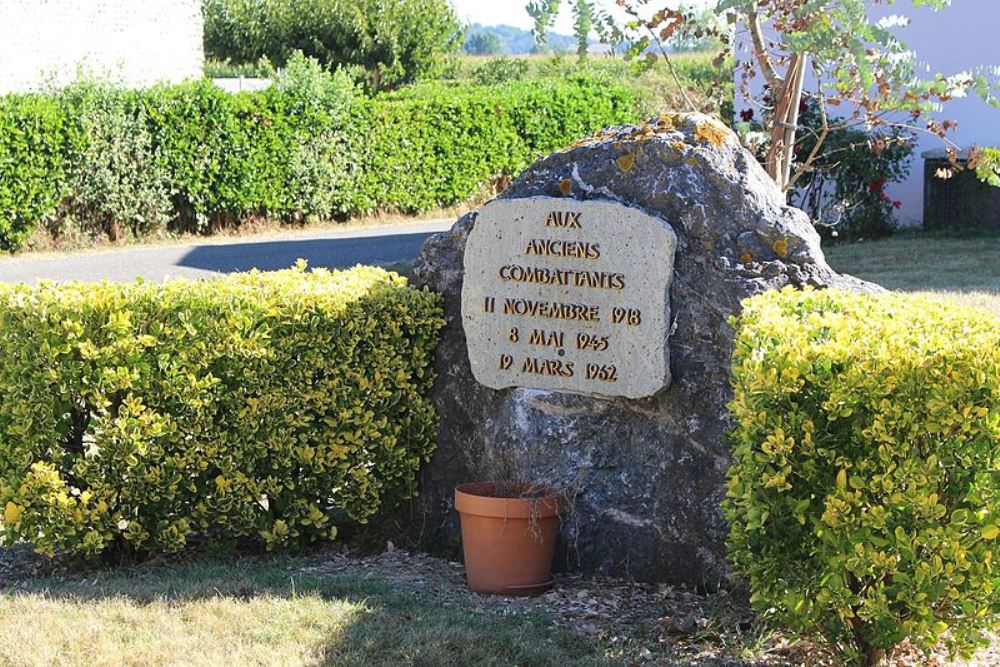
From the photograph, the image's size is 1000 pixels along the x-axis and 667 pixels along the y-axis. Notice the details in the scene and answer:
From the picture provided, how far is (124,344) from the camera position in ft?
17.0

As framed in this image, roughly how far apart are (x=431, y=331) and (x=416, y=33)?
26346 millimetres

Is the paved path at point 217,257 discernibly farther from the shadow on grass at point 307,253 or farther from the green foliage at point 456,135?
the green foliage at point 456,135

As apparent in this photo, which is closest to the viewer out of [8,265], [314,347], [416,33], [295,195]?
[314,347]

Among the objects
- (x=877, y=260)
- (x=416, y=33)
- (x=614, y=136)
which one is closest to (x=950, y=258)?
(x=877, y=260)

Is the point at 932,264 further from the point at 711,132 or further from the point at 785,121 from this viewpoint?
the point at 711,132

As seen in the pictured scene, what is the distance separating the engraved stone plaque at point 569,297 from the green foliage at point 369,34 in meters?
25.2

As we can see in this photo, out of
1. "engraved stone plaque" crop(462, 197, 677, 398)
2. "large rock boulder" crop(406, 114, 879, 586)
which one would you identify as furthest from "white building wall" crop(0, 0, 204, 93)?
"large rock boulder" crop(406, 114, 879, 586)

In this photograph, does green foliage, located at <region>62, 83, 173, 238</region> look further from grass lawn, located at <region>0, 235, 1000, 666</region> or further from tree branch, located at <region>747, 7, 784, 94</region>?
grass lawn, located at <region>0, 235, 1000, 666</region>

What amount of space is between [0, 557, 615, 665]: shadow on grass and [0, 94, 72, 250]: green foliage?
11186 mm

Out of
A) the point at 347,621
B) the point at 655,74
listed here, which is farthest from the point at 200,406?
the point at 655,74

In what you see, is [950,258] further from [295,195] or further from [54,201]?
[54,201]

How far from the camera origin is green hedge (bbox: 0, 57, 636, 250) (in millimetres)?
15891

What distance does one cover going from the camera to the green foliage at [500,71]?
3550cm

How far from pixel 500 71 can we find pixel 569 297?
31538mm
